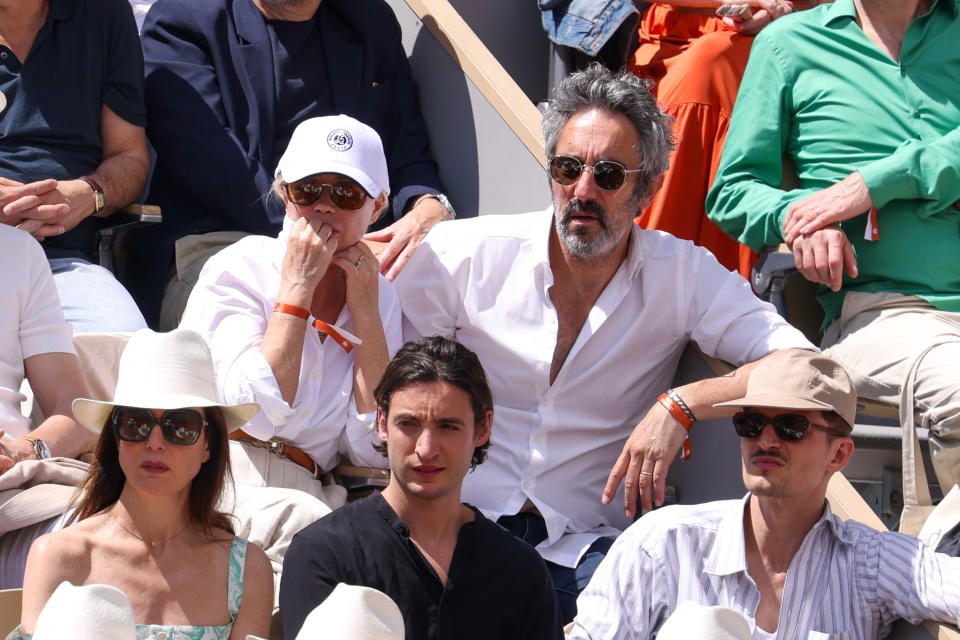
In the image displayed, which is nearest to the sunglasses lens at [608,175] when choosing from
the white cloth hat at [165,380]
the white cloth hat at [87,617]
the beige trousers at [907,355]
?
the beige trousers at [907,355]

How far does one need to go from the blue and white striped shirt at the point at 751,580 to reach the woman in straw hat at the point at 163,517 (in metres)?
0.75

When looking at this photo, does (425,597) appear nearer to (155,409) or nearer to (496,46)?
(155,409)

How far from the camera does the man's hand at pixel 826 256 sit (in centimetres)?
394

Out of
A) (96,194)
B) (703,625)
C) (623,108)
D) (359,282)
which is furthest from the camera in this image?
(96,194)

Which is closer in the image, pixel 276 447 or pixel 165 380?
pixel 165 380

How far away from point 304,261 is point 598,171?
815mm

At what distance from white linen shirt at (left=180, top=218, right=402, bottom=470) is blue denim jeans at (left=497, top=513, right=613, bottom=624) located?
1.29 feet

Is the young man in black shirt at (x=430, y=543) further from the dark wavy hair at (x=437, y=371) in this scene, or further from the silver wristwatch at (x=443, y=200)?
the silver wristwatch at (x=443, y=200)

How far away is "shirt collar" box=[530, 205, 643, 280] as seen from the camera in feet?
12.3

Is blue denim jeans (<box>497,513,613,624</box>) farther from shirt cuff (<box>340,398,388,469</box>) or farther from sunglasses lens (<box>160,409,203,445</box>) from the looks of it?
sunglasses lens (<box>160,409,203,445</box>)

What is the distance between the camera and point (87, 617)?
2010 mm

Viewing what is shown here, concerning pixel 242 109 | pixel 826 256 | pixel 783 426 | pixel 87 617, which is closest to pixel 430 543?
pixel 783 426

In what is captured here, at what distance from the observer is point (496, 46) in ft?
19.6

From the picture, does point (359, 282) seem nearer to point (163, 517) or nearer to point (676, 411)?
point (676, 411)
